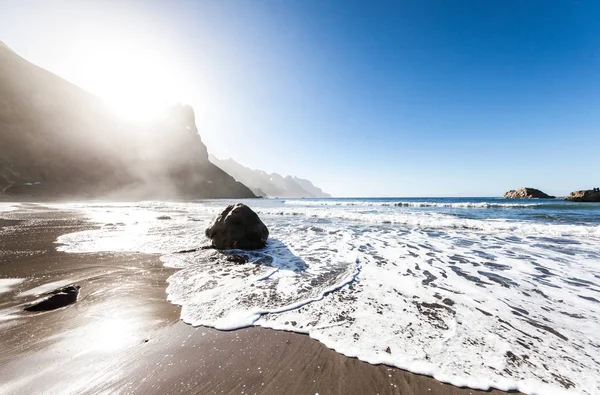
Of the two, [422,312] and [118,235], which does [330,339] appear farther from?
[118,235]

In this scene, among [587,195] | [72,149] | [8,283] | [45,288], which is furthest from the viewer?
[72,149]

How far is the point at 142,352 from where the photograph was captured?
2664mm

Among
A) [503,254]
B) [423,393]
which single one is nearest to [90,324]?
[423,393]

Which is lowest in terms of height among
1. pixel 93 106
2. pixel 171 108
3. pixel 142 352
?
pixel 142 352

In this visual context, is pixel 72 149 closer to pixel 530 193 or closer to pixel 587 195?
pixel 587 195

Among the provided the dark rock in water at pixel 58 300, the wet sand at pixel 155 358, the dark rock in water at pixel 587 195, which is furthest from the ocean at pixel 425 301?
the dark rock in water at pixel 587 195

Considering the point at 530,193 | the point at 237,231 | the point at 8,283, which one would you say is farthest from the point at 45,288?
the point at 530,193

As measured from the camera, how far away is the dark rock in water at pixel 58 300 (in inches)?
141

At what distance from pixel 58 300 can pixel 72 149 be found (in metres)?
91.9

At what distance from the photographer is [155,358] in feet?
8.44

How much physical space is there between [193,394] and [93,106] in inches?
4655

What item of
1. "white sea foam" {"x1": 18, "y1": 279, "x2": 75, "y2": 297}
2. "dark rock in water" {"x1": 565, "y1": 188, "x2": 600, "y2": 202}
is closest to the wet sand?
"white sea foam" {"x1": 18, "y1": 279, "x2": 75, "y2": 297}

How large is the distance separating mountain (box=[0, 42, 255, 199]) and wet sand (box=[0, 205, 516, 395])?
71.9 metres

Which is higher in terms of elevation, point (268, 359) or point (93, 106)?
point (93, 106)
